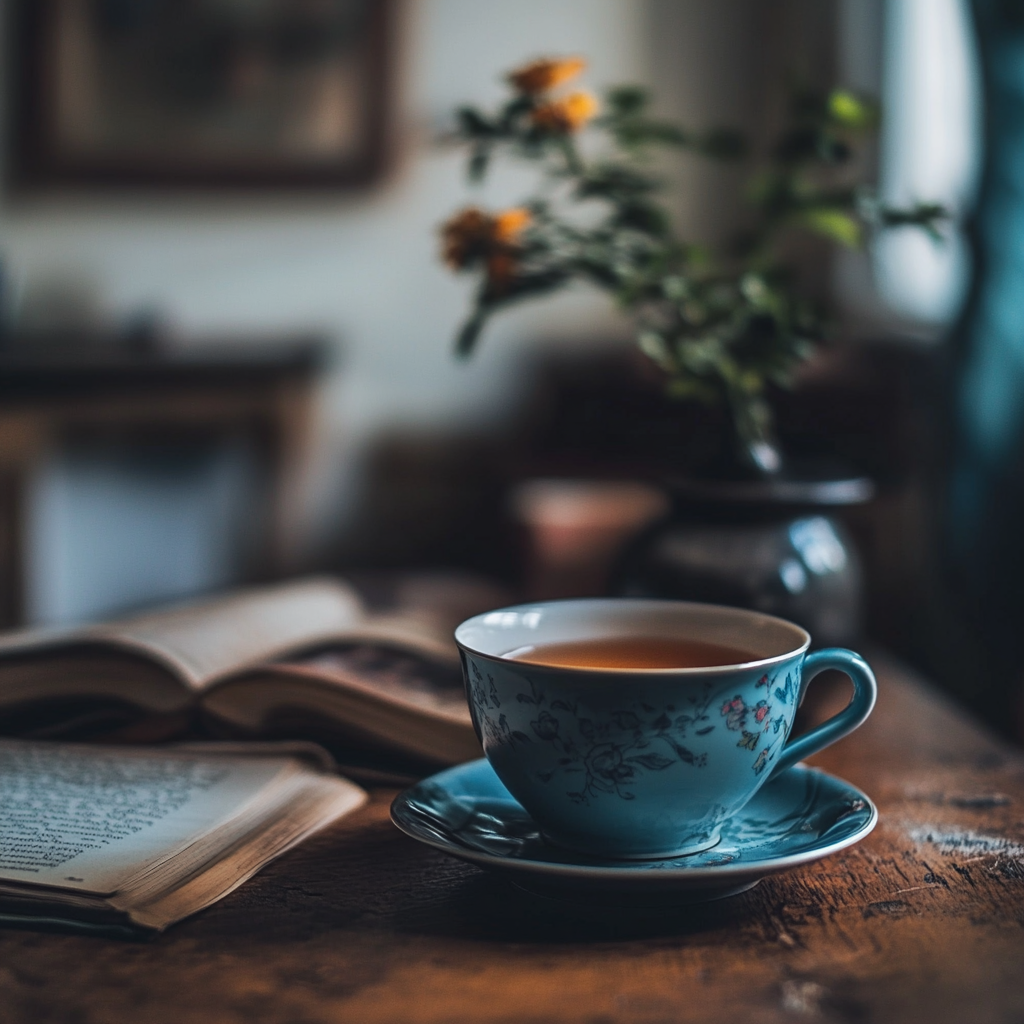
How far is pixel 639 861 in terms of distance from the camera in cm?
45

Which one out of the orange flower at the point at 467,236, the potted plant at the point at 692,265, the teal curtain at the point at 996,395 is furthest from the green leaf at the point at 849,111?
the teal curtain at the point at 996,395

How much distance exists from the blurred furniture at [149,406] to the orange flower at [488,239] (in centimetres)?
156

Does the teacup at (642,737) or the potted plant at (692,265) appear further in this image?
the potted plant at (692,265)

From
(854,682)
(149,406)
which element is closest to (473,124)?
(854,682)

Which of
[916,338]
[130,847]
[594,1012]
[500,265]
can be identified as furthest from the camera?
[916,338]

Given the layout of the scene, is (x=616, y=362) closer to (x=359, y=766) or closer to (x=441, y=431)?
(x=441, y=431)

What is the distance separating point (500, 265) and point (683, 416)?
1744mm

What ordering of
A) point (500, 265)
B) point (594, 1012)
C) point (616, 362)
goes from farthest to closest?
point (616, 362)
point (500, 265)
point (594, 1012)

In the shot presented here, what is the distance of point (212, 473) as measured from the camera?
2.69m

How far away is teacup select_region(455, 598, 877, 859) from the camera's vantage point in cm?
43

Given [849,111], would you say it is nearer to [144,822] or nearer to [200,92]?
[144,822]

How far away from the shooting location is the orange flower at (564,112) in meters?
0.75

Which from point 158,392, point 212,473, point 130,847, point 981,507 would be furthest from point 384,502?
point 130,847

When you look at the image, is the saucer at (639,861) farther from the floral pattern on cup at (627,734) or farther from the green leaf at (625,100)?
the green leaf at (625,100)
